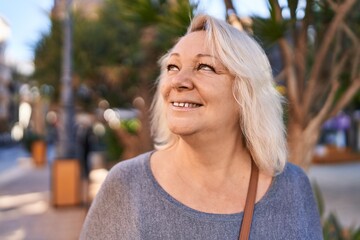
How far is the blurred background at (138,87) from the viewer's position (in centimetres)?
296

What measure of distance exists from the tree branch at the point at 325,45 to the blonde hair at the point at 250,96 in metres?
1.20

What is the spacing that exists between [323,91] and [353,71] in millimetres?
232

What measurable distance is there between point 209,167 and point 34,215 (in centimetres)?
718

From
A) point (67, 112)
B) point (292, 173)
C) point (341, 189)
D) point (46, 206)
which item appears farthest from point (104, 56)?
point (292, 173)

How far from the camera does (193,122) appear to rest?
1428 mm


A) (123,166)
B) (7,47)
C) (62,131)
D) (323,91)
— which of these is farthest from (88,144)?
(7,47)

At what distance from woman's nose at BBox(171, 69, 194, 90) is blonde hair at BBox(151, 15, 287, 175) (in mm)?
110

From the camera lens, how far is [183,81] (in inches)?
57.1

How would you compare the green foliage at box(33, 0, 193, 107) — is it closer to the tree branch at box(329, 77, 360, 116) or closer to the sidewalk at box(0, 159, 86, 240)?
the sidewalk at box(0, 159, 86, 240)

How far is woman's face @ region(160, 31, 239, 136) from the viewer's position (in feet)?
4.73

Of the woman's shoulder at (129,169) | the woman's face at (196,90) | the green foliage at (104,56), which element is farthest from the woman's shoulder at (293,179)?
the green foliage at (104,56)

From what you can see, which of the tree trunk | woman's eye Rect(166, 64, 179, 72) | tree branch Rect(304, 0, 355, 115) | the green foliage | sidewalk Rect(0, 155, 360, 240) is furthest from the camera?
the green foliage

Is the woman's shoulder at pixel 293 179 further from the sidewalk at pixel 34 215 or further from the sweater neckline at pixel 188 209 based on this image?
the sidewalk at pixel 34 215

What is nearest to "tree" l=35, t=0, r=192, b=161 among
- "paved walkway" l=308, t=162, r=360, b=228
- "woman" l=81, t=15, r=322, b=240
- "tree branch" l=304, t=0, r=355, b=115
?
"paved walkway" l=308, t=162, r=360, b=228
